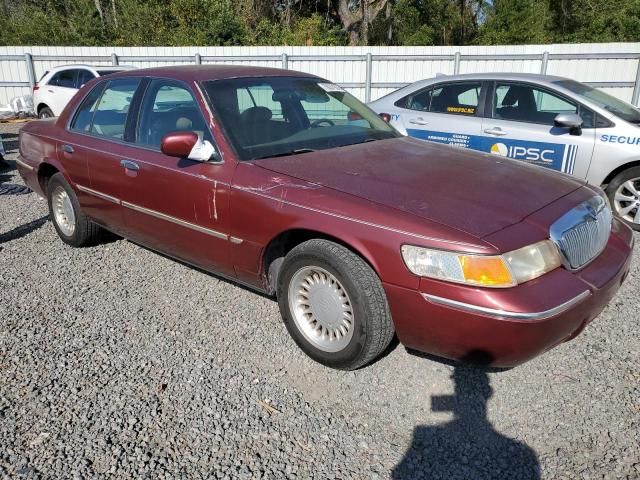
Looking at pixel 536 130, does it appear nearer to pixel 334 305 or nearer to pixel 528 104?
pixel 528 104

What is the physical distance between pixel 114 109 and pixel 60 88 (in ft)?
29.3

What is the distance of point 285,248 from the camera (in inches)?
127

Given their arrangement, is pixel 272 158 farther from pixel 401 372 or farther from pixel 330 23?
pixel 330 23

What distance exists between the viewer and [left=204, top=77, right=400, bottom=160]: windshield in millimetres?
3432

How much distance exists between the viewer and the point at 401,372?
308 cm

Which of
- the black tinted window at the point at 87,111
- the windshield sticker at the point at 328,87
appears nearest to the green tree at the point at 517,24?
the windshield sticker at the point at 328,87

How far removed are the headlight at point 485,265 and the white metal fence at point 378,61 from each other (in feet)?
40.2

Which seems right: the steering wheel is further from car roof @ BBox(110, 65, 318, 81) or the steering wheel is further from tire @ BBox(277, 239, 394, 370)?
tire @ BBox(277, 239, 394, 370)

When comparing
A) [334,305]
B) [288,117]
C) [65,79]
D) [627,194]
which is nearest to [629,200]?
[627,194]

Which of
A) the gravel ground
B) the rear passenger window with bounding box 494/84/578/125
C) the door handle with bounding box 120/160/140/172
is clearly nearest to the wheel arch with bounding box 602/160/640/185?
the rear passenger window with bounding box 494/84/578/125

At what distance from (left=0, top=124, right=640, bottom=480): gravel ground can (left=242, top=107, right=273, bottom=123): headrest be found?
1319 millimetres

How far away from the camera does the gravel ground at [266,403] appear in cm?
239

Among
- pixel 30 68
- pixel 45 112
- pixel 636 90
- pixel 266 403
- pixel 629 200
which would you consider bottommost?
pixel 45 112

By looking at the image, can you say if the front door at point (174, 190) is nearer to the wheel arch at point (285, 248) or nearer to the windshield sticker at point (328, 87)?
the wheel arch at point (285, 248)
